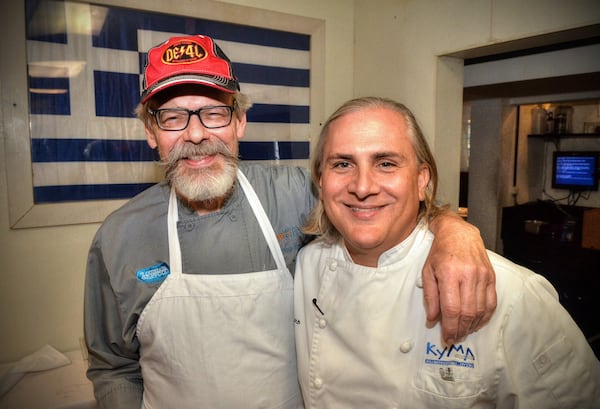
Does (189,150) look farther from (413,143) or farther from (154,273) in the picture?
(413,143)

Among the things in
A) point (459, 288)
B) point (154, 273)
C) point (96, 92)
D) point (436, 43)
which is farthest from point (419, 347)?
point (96, 92)

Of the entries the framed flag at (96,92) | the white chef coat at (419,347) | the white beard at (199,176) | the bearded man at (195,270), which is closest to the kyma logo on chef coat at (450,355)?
the white chef coat at (419,347)

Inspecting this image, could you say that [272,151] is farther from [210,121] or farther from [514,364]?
[514,364]

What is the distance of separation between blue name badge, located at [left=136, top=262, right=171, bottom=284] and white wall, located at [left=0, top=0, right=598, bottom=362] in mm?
958

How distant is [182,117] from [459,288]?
39.1 inches

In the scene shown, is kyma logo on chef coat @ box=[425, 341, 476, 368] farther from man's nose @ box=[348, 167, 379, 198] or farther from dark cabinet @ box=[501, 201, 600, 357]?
dark cabinet @ box=[501, 201, 600, 357]

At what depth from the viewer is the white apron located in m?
1.31

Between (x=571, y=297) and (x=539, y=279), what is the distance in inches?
194

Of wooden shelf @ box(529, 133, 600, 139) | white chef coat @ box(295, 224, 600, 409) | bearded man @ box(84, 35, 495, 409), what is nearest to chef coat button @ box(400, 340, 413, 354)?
white chef coat @ box(295, 224, 600, 409)

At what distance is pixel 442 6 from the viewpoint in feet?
7.43

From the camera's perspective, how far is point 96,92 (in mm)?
2119

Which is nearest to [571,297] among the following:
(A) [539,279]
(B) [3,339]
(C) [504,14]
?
(C) [504,14]

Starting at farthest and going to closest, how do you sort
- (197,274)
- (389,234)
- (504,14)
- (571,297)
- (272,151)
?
1. (571,297)
2. (272,151)
3. (504,14)
4. (197,274)
5. (389,234)

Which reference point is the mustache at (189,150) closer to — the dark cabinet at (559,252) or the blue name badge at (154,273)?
the blue name badge at (154,273)
